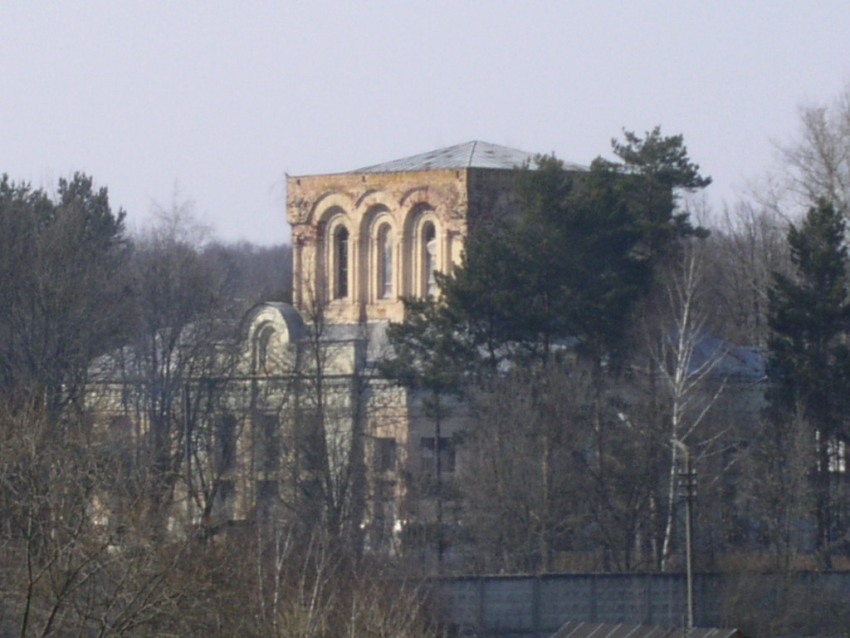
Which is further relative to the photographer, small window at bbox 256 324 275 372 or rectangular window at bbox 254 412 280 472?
small window at bbox 256 324 275 372

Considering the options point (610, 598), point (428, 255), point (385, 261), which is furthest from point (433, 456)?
point (610, 598)

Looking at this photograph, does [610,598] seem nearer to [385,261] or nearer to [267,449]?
[267,449]

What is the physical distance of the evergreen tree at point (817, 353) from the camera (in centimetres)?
3069

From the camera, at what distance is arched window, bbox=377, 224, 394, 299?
37.1 meters

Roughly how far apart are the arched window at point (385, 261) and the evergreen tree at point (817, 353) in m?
8.73

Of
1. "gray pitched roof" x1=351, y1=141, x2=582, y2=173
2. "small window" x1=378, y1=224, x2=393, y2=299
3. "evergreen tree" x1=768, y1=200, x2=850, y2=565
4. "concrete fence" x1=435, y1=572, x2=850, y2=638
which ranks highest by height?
"gray pitched roof" x1=351, y1=141, x2=582, y2=173

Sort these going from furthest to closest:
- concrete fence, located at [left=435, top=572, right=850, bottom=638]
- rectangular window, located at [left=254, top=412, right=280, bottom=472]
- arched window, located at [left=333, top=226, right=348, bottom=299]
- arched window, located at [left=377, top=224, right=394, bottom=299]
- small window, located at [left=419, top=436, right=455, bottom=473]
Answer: arched window, located at [left=333, top=226, right=348, bottom=299]
arched window, located at [left=377, top=224, right=394, bottom=299]
small window, located at [left=419, top=436, right=455, bottom=473]
rectangular window, located at [left=254, top=412, right=280, bottom=472]
concrete fence, located at [left=435, top=572, right=850, bottom=638]

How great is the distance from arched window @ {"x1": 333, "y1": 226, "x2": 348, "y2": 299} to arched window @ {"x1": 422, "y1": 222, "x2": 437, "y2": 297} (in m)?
2.14

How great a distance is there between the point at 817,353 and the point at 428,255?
29.5ft

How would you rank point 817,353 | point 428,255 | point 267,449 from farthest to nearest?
point 428,255 < point 267,449 < point 817,353

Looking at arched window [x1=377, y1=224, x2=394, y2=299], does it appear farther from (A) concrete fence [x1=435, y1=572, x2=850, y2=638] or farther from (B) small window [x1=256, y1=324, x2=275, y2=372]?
(A) concrete fence [x1=435, y1=572, x2=850, y2=638]

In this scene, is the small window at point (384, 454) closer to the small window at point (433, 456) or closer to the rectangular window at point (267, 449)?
the small window at point (433, 456)

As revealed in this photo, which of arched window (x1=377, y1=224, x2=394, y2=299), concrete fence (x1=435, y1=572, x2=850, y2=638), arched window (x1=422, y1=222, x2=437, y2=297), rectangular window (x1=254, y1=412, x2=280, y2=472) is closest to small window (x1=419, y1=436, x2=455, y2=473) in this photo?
rectangular window (x1=254, y1=412, x2=280, y2=472)

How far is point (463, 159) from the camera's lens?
37.4m
